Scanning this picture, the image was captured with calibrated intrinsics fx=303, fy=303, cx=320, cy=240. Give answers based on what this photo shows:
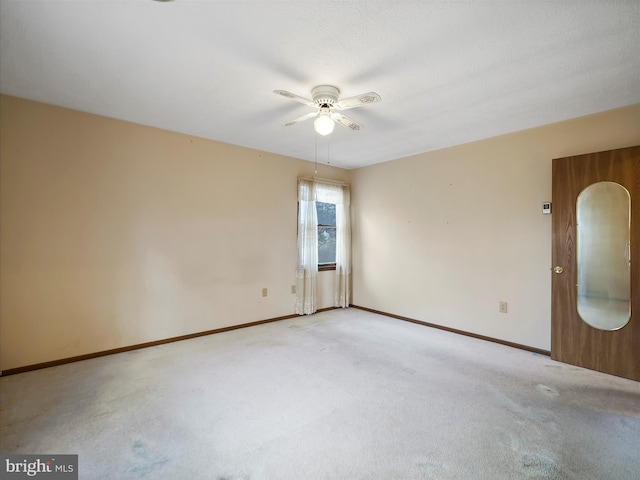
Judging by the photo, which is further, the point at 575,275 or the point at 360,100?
the point at 575,275

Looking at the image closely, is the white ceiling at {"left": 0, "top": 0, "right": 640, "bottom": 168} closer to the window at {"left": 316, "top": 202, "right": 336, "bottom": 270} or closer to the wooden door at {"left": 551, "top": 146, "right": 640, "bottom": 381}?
the wooden door at {"left": 551, "top": 146, "right": 640, "bottom": 381}

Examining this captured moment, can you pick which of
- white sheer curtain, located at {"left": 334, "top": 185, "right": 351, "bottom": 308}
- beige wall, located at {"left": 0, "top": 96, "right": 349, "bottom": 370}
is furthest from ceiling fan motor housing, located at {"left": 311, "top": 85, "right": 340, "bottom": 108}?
white sheer curtain, located at {"left": 334, "top": 185, "right": 351, "bottom": 308}

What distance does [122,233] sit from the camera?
126 inches

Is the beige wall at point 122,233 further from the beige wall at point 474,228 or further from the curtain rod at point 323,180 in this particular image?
the beige wall at point 474,228

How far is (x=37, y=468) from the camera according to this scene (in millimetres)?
1628

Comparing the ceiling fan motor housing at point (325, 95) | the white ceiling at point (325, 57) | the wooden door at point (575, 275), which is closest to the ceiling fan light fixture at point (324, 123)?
the ceiling fan motor housing at point (325, 95)

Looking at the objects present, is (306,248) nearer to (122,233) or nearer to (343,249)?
(343,249)

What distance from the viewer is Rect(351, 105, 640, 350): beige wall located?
321 centimetres

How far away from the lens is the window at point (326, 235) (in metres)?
5.03

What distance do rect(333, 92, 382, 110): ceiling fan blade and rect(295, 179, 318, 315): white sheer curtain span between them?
2.26 meters

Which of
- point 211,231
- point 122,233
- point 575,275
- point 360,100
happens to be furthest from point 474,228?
point 122,233

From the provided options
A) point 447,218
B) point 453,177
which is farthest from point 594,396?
point 453,177

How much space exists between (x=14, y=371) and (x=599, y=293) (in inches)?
212

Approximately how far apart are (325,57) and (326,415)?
2.44 metres
